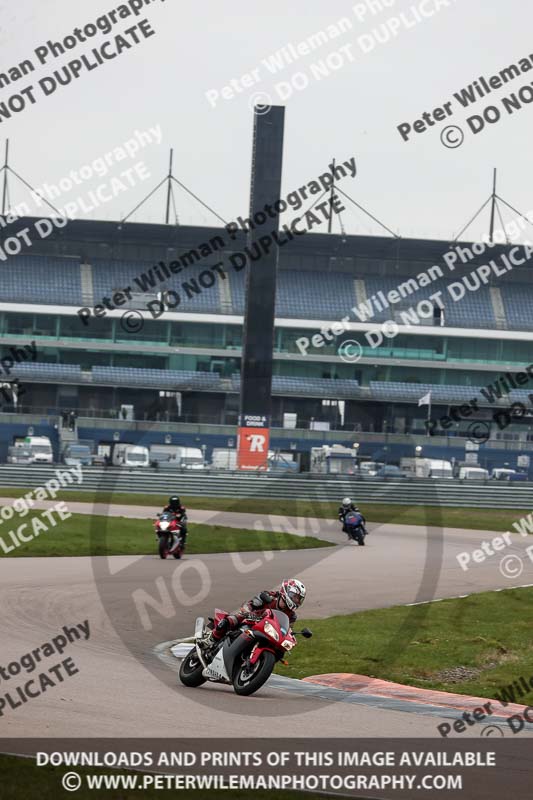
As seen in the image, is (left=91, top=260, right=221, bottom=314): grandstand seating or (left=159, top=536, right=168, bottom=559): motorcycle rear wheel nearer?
(left=159, top=536, right=168, bottom=559): motorcycle rear wheel

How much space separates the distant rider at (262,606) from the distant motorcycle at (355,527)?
70.5ft

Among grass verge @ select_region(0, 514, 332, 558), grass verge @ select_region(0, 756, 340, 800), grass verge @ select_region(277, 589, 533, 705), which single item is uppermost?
A: grass verge @ select_region(0, 756, 340, 800)

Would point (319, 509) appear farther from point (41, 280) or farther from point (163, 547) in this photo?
point (41, 280)

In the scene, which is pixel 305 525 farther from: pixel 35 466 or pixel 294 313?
pixel 294 313

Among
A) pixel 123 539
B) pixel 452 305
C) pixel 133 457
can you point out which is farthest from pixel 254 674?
pixel 452 305

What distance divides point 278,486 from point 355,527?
19040 mm

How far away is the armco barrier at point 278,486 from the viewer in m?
52.5

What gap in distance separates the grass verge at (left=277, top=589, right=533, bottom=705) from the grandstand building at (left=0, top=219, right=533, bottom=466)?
187ft

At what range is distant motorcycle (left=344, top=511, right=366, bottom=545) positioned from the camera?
113 feet

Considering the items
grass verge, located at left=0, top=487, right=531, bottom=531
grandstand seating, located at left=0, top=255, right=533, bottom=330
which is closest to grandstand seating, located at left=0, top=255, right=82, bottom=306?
grandstand seating, located at left=0, top=255, right=533, bottom=330

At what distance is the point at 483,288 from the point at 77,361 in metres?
28.7

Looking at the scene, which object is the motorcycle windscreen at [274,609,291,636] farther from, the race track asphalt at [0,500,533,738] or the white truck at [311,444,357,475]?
the white truck at [311,444,357,475]

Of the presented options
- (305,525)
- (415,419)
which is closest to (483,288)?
(415,419)

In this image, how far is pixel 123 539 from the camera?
99.6ft
